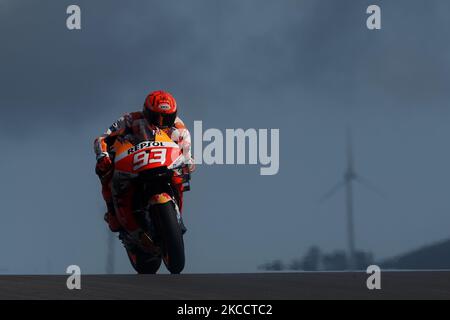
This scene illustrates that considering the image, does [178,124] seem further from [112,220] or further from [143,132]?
[112,220]

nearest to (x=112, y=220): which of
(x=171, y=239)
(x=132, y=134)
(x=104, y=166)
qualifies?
(x=104, y=166)

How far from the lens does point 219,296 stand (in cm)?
1279

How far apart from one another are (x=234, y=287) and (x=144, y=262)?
4.04 metres

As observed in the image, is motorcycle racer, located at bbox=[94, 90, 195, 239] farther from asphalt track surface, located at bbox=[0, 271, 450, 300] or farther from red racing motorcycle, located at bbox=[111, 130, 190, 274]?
asphalt track surface, located at bbox=[0, 271, 450, 300]

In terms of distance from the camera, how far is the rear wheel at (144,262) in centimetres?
→ 1838

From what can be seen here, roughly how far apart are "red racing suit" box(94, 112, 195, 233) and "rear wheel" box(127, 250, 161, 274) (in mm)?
573

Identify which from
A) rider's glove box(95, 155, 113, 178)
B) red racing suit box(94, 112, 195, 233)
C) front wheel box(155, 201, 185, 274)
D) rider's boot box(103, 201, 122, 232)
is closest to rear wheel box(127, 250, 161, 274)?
rider's boot box(103, 201, 122, 232)

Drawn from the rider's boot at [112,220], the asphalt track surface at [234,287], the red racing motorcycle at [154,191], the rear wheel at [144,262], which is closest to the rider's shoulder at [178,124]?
the red racing motorcycle at [154,191]

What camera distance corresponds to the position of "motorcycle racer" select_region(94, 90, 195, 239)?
17.6 meters

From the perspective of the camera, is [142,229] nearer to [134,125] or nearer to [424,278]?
[134,125]

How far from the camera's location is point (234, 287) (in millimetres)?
14594

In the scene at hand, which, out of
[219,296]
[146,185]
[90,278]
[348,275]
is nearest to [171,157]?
[146,185]
